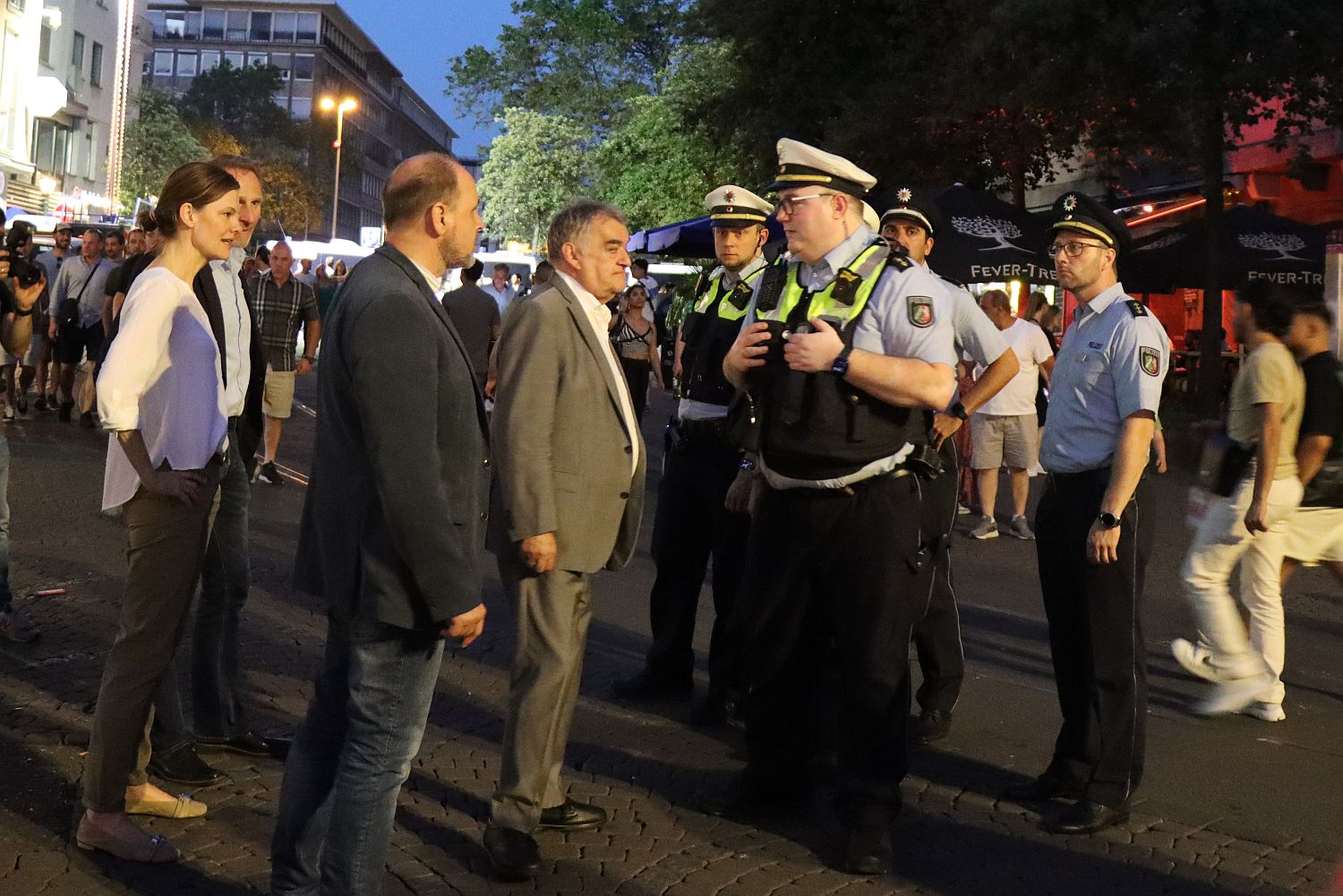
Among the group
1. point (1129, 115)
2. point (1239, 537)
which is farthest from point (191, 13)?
point (1239, 537)

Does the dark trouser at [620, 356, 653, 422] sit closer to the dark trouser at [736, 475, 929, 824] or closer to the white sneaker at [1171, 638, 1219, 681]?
the white sneaker at [1171, 638, 1219, 681]

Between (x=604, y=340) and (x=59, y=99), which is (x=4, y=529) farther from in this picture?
(x=59, y=99)

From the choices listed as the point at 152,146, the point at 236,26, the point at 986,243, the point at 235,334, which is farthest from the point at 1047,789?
the point at 236,26

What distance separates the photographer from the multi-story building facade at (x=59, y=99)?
5144 cm

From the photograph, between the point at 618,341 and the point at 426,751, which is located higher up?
the point at 618,341

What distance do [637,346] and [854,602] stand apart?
917cm

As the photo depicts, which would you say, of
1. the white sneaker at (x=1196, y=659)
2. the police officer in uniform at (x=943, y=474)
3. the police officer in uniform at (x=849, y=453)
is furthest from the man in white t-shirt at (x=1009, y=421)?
the police officer in uniform at (x=849, y=453)

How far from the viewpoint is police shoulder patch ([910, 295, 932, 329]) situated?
15.4 feet

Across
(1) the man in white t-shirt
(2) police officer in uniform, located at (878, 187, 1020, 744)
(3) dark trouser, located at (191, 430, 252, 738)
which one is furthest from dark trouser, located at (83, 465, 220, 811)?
(1) the man in white t-shirt

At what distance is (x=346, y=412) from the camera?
12.0 feet

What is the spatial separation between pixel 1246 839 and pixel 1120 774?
0.45 meters

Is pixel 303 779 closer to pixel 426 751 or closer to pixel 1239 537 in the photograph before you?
pixel 426 751

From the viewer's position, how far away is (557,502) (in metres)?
4.75

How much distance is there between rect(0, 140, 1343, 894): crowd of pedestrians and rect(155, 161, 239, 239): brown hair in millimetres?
10
